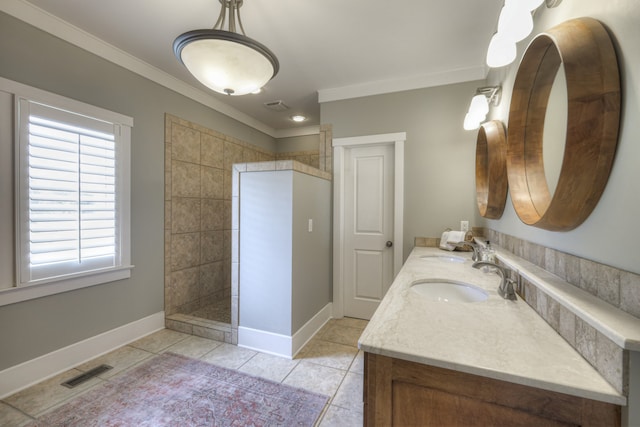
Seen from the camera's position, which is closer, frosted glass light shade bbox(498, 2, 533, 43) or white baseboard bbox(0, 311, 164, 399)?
frosted glass light shade bbox(498, 2, 533, 43)

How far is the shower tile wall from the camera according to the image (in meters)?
2.81

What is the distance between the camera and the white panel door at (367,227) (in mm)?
2973

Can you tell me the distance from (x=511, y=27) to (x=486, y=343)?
1.20 metres

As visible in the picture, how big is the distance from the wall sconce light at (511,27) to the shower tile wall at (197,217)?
2826 mm

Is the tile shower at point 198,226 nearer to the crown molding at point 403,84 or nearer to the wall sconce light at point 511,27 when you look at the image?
the crown molding at point 403,84

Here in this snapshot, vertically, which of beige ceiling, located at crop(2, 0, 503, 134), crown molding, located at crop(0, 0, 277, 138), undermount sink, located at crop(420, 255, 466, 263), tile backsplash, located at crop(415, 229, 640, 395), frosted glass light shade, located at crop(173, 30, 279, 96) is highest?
beige ceiling, located at crop(2, 0, 503, 134)

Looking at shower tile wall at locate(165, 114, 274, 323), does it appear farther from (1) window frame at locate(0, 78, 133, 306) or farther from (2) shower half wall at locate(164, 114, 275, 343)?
(1) window frame at locate(0, 78, 133, 306)

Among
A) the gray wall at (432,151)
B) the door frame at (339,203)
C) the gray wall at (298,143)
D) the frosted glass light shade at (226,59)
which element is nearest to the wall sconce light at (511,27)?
the frosted glass light shade at (226,59)

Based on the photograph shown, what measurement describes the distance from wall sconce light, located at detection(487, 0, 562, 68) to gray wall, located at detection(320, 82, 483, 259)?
148 cm

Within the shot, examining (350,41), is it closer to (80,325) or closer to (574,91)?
(574,91)

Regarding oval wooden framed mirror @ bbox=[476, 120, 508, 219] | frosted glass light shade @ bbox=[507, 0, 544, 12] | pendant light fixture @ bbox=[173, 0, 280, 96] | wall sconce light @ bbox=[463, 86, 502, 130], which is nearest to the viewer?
frosted glass light shade @ bbox=[507, 0, 544, 12]

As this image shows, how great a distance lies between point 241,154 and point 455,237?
2911 mm

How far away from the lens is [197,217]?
10.2ft

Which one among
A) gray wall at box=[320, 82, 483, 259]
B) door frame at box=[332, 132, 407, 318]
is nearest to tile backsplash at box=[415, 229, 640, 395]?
gray wall at box=[320, 82, 483, 259]
